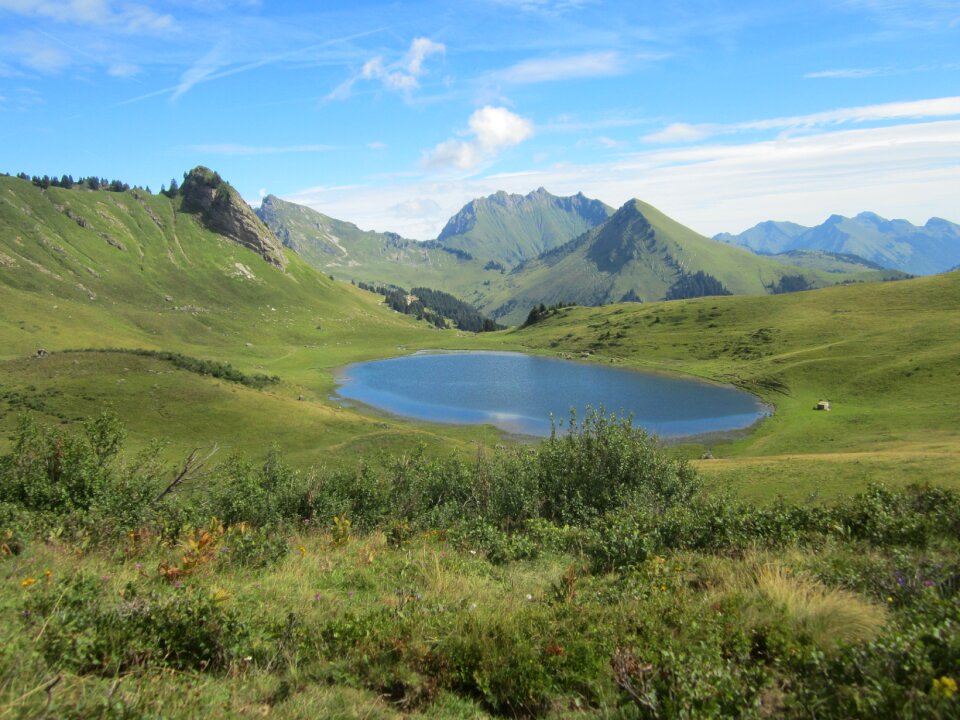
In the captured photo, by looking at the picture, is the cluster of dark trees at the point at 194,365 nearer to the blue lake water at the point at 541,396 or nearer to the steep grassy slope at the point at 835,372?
the blue lake water at the point at 541,396

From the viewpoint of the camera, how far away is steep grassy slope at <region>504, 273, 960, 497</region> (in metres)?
48.7

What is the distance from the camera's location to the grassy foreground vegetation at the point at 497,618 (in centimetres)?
669

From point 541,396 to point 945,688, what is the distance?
394ft

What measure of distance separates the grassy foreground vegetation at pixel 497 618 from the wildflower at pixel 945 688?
35mm

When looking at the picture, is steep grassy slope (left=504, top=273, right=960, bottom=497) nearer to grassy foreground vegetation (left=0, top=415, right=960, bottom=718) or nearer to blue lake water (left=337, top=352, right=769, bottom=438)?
blue lake water (left=337, top=352, right=769, bottom=438)

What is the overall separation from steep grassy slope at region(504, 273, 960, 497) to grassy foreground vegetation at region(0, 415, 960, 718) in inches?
1265

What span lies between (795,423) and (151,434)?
3975 inches

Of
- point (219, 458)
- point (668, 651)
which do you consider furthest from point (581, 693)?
point (219, 458)

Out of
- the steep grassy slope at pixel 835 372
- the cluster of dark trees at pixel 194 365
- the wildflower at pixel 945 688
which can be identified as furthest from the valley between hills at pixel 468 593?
the cluster of dark trees at pixel 194 365

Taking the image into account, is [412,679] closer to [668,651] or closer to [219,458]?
[668,651]

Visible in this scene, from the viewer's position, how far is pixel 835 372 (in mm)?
115500

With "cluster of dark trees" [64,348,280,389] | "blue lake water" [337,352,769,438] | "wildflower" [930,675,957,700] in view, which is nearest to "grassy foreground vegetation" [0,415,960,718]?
"wildflower" [930,675,957,700]

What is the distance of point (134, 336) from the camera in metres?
176

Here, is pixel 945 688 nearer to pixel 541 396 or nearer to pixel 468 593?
pixel 468 593
